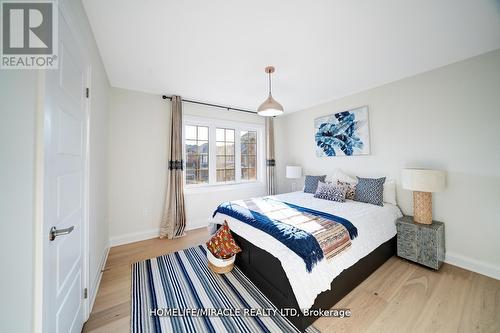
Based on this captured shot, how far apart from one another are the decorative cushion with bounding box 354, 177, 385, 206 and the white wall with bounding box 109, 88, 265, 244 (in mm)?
2992

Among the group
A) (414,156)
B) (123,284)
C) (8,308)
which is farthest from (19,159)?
(414,156)

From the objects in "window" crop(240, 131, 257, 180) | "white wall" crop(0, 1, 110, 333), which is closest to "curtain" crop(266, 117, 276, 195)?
"window" crop(240, 131, 257, 180)

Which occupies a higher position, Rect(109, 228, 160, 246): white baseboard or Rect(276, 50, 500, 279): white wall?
Rect(276, 50, 500, 279): white wall

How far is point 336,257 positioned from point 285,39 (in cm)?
221

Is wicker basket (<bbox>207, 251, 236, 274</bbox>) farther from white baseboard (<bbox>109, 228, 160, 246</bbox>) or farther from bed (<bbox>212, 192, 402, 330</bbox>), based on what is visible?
white baseboard (<bbox>109, 228, 160, 246</bbox>)

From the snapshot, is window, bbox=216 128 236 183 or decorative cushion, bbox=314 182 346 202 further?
window, bbox=216 128 236 183

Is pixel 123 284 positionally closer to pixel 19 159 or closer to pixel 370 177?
pixel 19 159

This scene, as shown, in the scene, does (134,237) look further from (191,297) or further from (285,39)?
(285,39)

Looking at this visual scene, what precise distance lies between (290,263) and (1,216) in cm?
164

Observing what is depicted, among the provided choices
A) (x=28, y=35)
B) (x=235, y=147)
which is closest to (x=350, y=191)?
(x=235, y=147)

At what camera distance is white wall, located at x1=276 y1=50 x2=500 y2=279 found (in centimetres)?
209

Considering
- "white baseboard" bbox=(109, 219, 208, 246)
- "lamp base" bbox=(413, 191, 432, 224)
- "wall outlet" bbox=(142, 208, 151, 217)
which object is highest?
"lamp base" bbox=(413, 191, 432, 224)

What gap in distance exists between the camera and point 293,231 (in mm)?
1756

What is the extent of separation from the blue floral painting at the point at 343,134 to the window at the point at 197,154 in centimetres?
242
